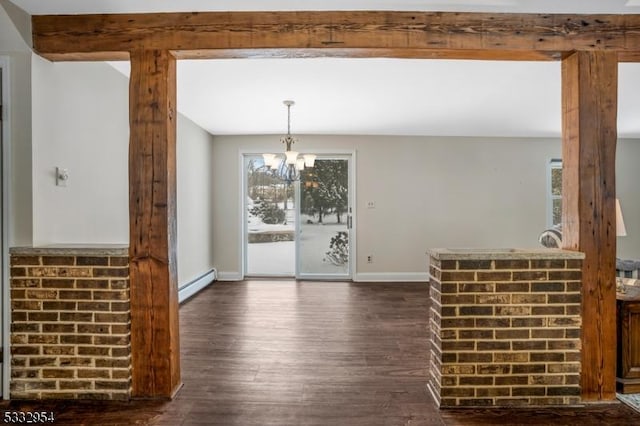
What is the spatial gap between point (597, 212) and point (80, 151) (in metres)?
3.51

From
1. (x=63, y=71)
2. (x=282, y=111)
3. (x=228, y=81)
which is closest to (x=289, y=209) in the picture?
Answer: (x=282, y=111)

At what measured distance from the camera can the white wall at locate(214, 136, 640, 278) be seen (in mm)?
6293

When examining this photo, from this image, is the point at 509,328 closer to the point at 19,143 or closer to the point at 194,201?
the point at 19,143

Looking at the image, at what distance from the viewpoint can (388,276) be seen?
6320 mm

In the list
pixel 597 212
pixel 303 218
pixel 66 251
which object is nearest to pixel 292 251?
pixel 303 218

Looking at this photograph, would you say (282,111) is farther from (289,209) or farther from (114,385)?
(114,385)

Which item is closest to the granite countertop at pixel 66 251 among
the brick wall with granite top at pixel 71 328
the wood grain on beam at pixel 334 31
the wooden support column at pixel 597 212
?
the brick wall with granite top at pixel 71 328

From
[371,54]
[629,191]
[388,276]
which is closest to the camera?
[371,54]

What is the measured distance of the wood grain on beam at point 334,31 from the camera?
239cm

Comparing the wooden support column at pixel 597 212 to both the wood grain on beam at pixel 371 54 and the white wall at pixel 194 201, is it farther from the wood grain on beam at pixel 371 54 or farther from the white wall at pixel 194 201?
the white wall at pixel 194 201

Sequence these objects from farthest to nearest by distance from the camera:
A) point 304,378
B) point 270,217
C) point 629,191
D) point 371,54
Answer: point 629,191 → point 270,217 → point 304,378 → point 371,54

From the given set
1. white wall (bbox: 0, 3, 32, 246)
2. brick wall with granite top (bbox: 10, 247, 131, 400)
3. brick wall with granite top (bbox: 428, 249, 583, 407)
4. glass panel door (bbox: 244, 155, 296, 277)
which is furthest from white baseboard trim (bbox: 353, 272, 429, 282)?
white wall (bbox: 0, 3, 32, 246)

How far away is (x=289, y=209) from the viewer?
641cm

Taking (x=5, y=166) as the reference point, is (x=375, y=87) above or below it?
above
